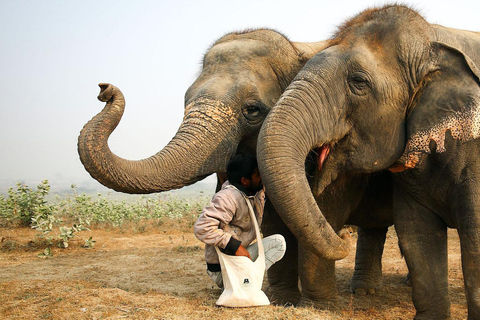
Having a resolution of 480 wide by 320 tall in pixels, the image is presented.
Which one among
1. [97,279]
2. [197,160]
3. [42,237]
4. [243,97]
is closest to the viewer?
[197,160]

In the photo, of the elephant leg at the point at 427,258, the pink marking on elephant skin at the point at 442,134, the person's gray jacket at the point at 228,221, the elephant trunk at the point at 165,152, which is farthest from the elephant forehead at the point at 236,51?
the elephant leg at the point at 427,258

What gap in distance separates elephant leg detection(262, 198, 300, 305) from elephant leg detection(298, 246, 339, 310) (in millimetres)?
581

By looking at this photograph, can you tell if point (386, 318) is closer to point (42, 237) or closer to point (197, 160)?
point (197, 160)

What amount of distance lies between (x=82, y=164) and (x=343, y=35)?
2.37 metres

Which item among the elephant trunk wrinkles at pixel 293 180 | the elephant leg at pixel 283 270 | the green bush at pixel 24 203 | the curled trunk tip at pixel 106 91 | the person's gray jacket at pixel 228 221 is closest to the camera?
the elephant trunk wrinkles at pixel 293 180

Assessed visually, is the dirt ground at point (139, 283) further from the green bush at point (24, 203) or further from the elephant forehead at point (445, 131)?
the elephant forehead at point (445, 131)

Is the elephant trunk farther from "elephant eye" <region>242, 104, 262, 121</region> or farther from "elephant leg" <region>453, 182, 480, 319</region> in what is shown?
"elephant leg" <region>453, 182, 480, 319</region>

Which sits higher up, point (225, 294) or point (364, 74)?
point (364, 74)

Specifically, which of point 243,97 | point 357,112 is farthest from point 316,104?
point 243,97

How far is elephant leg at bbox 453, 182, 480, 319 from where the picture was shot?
13.6 ft

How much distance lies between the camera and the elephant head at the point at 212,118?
444 centimetres

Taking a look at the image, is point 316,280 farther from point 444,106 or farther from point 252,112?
point 444,106

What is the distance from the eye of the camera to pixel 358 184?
5215 millimetres

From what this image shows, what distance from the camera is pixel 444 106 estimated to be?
4133 millimetres
